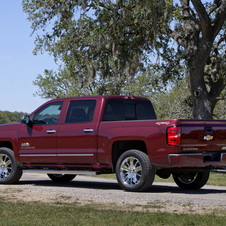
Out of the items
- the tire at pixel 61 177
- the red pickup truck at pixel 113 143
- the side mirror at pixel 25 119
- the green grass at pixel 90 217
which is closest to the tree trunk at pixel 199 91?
the red pickup truck at pixel 113 143

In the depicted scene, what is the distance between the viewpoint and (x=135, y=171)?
28.9 feet

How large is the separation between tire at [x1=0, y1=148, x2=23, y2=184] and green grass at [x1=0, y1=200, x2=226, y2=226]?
3.97 metres

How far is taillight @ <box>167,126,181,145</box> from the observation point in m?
8.19

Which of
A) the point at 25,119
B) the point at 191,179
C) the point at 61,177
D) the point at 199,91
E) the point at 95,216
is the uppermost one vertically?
the point at 199,91

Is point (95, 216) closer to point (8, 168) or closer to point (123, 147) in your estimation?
point (123, 147)

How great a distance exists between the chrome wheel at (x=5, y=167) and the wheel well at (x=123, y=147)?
2.95 meters

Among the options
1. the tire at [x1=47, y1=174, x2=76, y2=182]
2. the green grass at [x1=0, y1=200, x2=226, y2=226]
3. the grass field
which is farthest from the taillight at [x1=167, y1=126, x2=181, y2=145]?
the tire at [x1=47, y1=174, x2=76, y2=182]

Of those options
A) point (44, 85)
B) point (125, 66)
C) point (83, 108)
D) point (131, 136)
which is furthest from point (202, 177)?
point (44, 85)

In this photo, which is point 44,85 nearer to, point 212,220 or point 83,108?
point 83,108

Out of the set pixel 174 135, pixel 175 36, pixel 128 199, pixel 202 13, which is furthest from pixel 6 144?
pixel 175 36

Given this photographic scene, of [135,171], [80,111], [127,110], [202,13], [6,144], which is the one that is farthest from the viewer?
[202,13]

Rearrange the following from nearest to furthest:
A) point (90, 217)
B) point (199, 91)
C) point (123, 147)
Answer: point (90, 217) → point (123, 147) → point (199, 91)

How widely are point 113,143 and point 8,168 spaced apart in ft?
10.2

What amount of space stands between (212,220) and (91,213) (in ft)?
5.58
